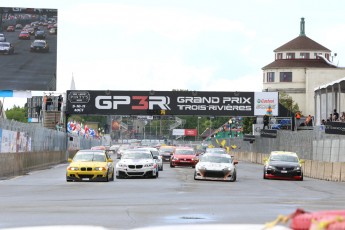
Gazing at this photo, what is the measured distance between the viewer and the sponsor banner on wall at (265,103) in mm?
76463

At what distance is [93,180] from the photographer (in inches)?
1358

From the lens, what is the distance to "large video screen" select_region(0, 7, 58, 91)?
2339 inches

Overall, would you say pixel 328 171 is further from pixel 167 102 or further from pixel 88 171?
pixel 167 102

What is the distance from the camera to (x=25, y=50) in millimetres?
59875

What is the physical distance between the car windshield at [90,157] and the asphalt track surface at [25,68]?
24.7m

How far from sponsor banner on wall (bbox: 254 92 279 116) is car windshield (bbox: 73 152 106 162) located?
139 feet

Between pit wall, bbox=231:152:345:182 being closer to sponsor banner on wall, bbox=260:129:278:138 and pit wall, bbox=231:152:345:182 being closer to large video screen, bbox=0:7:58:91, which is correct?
sponsor banner on wall, bbox=260:129:278:138

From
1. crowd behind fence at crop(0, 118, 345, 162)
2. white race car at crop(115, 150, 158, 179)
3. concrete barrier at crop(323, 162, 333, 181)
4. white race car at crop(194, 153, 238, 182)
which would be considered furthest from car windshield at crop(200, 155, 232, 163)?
concrete barrier at crop(323, 162, 333, 181)

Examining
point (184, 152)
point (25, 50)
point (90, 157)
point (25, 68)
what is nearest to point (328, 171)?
point (90, 157)

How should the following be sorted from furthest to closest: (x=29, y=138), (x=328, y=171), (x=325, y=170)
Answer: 1. (x=29, y=138)
2. (x=325, y=170)
3. (x=328, y=171)

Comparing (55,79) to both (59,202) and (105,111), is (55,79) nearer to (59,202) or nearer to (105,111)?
(105,111)

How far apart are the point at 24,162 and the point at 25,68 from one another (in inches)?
462

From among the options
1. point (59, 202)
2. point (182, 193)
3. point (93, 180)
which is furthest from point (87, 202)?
point (93, 180)

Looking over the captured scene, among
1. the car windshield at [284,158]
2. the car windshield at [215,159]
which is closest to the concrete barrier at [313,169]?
the car windshield at [284,158]
